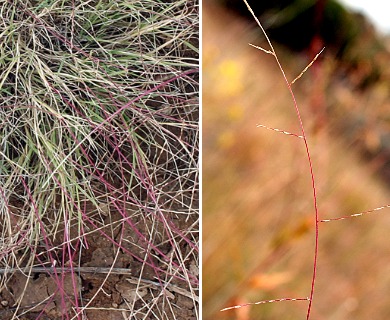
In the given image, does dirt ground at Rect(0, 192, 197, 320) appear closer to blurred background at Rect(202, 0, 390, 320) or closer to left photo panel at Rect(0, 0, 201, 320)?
left photo panel at Rect(0, 0, 201, 320)

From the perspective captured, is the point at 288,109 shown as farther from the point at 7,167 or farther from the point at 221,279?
the point at 7,167

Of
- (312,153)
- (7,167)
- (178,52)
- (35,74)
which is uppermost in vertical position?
(312,153)

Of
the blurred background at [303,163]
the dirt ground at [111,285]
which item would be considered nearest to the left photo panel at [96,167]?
the dirt ground at [111,285]

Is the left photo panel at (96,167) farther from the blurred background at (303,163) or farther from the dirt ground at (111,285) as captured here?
the blurred background at (303,163)

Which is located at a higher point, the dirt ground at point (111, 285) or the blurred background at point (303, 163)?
the blurred background at point (303, 163)

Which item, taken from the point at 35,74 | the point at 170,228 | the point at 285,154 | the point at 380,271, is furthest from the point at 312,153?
the point at 35,74

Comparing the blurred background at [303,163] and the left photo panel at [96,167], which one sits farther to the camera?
the left photo panel at [96,167]
